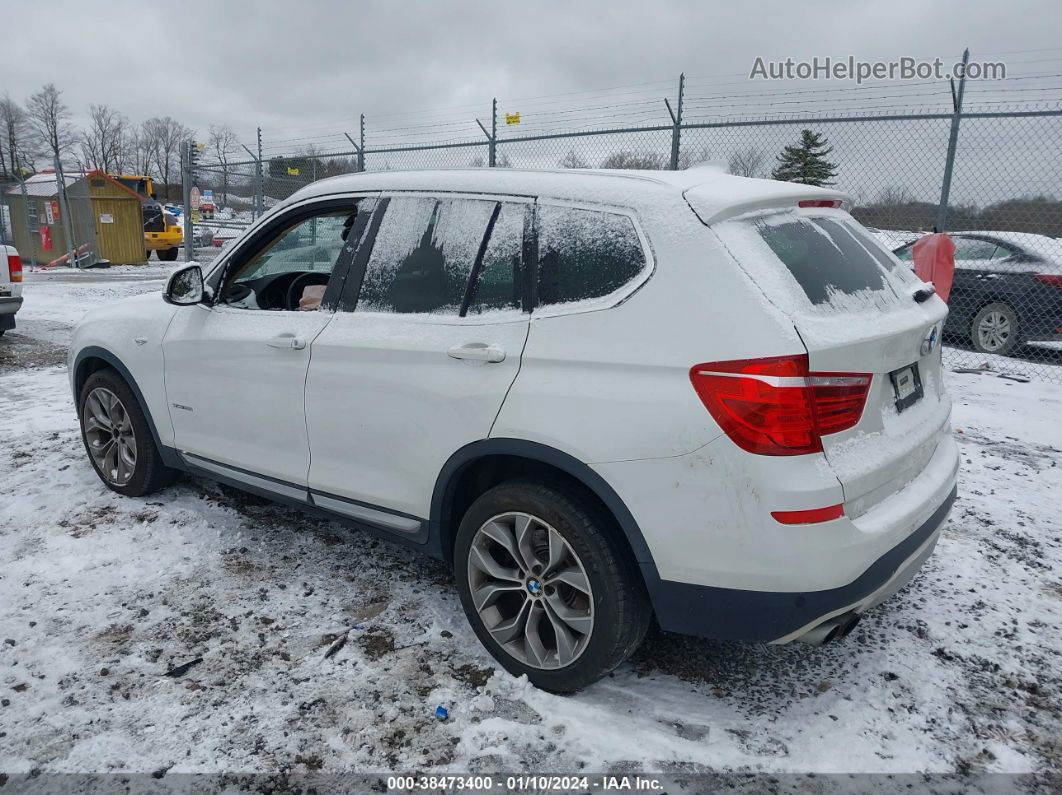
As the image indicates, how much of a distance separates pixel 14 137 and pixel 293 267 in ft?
298

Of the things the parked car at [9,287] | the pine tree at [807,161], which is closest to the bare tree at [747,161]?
the pine tree at [807,161]

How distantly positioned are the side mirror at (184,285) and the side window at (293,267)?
177mm

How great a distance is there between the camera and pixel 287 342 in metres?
3.12

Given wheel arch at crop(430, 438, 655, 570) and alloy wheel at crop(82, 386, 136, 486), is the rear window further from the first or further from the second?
alloy wheel at crop(82, 386, 136, 486)

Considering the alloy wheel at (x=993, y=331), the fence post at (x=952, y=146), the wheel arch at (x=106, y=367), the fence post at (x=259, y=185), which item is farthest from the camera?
the fence post at (x=259, y=185)

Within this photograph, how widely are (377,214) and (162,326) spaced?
1517 millimetres

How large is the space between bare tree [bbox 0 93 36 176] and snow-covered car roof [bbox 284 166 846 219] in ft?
292

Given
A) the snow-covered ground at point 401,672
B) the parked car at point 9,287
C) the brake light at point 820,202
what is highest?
the brake light at point 820,202

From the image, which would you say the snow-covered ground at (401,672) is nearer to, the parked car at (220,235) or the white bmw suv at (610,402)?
the white bmw suv at (610,402)

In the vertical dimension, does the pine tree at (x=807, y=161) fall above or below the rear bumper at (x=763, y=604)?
above

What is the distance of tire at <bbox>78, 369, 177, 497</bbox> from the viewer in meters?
4.07

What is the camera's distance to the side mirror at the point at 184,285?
362 centimetres

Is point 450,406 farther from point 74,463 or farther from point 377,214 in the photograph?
point 74,463

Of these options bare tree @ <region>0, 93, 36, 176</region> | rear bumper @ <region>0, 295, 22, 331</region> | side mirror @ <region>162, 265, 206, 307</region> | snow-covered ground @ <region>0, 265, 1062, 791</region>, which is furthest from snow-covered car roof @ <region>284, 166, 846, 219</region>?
bare tree @ <region>0, 93, 36, 176</region>
